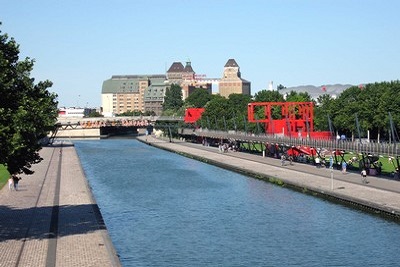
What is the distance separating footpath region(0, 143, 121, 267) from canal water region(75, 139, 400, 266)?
1.87 m

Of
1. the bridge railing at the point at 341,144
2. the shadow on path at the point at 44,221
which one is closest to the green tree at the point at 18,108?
the shadow on path at the point at 44,221

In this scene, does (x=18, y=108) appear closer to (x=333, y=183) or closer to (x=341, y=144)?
(x=333, y=183)

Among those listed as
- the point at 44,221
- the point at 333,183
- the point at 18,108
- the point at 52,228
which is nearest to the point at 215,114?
the point at 333,183

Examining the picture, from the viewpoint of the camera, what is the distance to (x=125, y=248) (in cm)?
4009

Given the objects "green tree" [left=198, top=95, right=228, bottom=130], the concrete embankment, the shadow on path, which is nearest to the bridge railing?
the concrete embankment

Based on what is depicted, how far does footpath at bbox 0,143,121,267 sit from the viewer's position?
1305 inches

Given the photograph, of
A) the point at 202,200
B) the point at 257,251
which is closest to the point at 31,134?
the point at 257,251

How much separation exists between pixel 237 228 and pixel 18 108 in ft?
57.8

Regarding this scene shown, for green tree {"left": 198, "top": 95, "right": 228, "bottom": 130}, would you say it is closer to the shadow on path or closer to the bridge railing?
the bridge railing

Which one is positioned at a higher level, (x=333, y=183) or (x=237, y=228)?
(x=333, y=183)

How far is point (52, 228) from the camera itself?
4147 cm

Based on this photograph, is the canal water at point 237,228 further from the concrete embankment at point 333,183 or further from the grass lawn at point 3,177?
the grass lawn at point 3,177

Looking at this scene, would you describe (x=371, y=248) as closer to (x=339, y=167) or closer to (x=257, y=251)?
(x=257, y=251)

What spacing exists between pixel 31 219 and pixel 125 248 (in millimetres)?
8430
